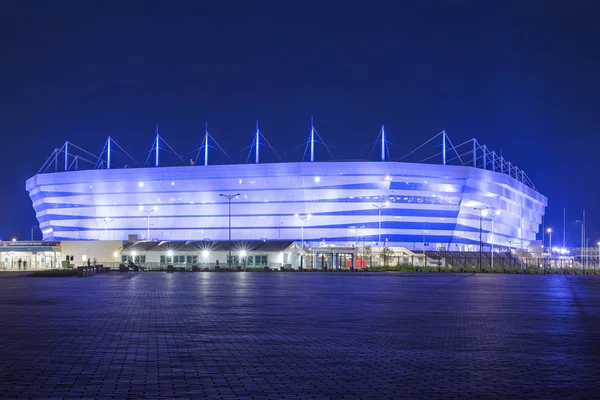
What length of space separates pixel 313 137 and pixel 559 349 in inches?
5003

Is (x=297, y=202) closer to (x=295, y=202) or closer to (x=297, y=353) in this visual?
(x=295, y=202)

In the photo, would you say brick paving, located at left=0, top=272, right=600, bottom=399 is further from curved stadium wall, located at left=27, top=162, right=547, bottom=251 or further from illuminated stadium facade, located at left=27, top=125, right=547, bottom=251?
curved stadium wall, located at left=27, top=162, right=547, bottom=251

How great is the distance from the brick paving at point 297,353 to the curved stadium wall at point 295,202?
121 meters

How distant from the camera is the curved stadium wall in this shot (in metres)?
143

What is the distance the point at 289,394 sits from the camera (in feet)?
28.4

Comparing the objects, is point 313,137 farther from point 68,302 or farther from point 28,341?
point 28,341

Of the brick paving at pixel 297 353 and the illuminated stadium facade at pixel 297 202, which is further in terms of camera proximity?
the illuminated stadium facade at pixel 297 202

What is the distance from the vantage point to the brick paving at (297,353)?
9.06m

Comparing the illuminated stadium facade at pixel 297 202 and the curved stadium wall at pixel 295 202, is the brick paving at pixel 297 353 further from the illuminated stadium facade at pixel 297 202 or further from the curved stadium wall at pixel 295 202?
the curved stadium wall at pixel 295 202

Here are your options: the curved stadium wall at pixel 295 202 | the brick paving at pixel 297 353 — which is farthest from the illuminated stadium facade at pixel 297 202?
the brick paving at pixel 297 353

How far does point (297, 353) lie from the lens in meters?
12.3

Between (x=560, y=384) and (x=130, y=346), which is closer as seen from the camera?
(x=560, y=384)

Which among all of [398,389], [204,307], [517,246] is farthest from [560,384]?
[517,246]

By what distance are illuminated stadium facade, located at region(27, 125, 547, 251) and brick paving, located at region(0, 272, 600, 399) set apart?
115m
